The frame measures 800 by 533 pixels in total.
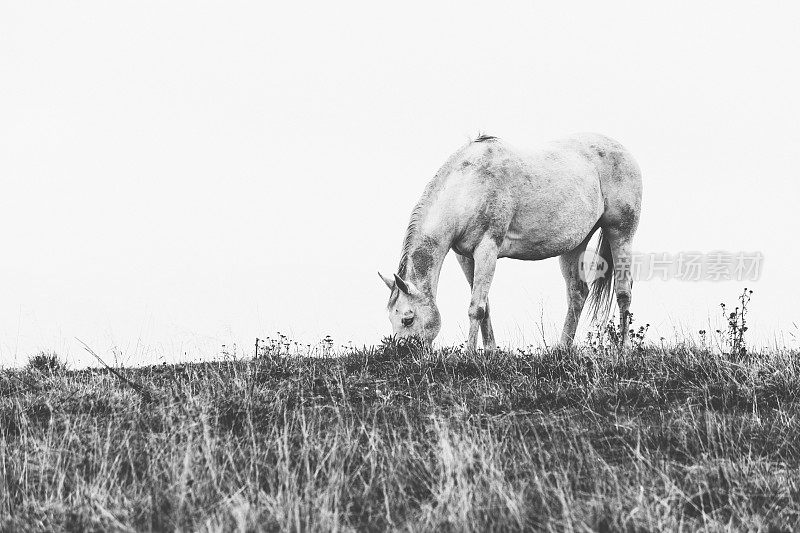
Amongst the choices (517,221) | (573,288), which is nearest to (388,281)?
(517,221)

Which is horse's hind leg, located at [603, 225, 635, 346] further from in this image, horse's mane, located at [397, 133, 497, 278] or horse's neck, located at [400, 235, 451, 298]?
horse's neck, located at [400, 235, 451, 298]

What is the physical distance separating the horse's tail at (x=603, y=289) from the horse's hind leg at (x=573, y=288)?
0.16 meters

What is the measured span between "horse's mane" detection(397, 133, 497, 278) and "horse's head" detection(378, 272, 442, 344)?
381mm

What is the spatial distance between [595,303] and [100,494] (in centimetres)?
931

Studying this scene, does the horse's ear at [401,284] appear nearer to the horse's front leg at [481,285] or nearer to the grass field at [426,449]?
the horse's front leg at [481,285]

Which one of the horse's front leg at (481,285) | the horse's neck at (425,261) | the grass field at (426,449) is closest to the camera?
the grass field at (426,449)

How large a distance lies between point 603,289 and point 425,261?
3.93 metres

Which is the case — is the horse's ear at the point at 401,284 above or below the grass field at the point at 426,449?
above

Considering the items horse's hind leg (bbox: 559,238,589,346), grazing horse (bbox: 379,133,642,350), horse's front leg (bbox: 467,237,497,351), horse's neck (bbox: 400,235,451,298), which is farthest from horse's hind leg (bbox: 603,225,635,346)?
horse's neck (bbox: 400,235,451,298)

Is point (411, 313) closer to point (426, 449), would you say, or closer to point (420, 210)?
point (420, 210)

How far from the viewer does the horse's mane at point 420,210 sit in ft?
31.8

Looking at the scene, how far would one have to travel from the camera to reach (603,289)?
39.9 ft

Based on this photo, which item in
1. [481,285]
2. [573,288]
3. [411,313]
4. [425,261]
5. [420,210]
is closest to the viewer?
[411,313]

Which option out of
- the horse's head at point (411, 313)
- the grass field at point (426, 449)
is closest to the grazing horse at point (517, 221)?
the horse's head at point (411, 313)
